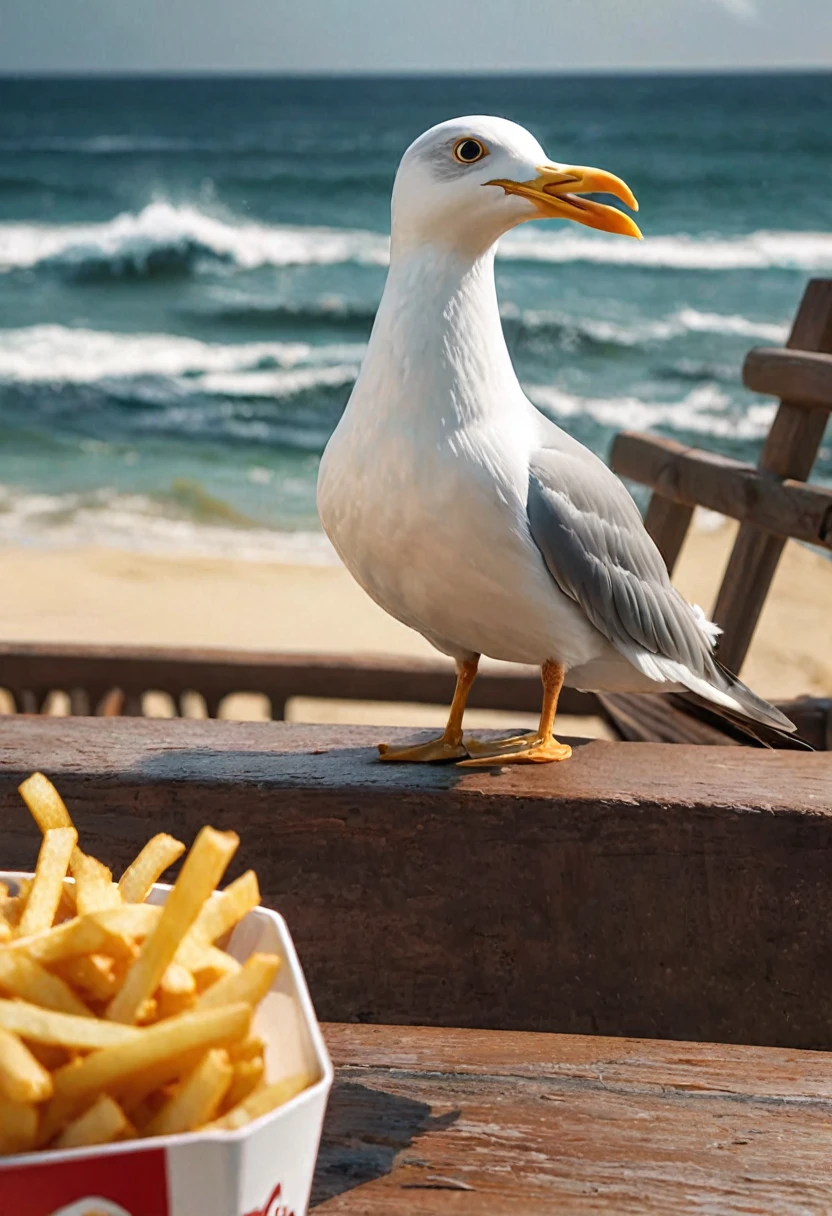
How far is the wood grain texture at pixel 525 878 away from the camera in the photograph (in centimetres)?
141

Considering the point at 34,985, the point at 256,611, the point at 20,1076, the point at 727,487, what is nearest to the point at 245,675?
the point at 727,487

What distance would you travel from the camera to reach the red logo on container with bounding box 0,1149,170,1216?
2.25 ft

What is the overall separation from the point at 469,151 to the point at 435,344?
0.21 metres

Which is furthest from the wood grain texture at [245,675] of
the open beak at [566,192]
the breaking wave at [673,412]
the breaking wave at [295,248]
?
the breaking wave at [295,248]

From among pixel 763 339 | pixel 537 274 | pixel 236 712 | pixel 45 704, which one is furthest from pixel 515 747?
pixel 537 274

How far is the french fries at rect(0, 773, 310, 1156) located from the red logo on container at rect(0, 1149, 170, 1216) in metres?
0.03

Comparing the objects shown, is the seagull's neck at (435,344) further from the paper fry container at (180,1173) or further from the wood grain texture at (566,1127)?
the paper fry container at (180,1173)

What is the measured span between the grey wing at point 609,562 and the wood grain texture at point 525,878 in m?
0.18

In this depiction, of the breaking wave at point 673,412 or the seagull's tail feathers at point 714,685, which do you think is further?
the breaking wave at point 673,412

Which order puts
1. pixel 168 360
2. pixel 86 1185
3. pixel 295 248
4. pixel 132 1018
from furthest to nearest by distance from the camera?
pixel 295 248, pixel 168 360, pixel 132 1018, pixel 86 1185

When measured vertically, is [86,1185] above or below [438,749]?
below

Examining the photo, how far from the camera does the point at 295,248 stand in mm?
19562

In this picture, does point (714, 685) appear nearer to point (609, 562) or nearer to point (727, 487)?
point (609, 562)

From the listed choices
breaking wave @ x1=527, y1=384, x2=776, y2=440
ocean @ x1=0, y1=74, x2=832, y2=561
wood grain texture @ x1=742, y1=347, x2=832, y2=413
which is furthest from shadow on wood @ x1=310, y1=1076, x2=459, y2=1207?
breaking wave @ x1=527, y1=384, x2=776, y2=440
